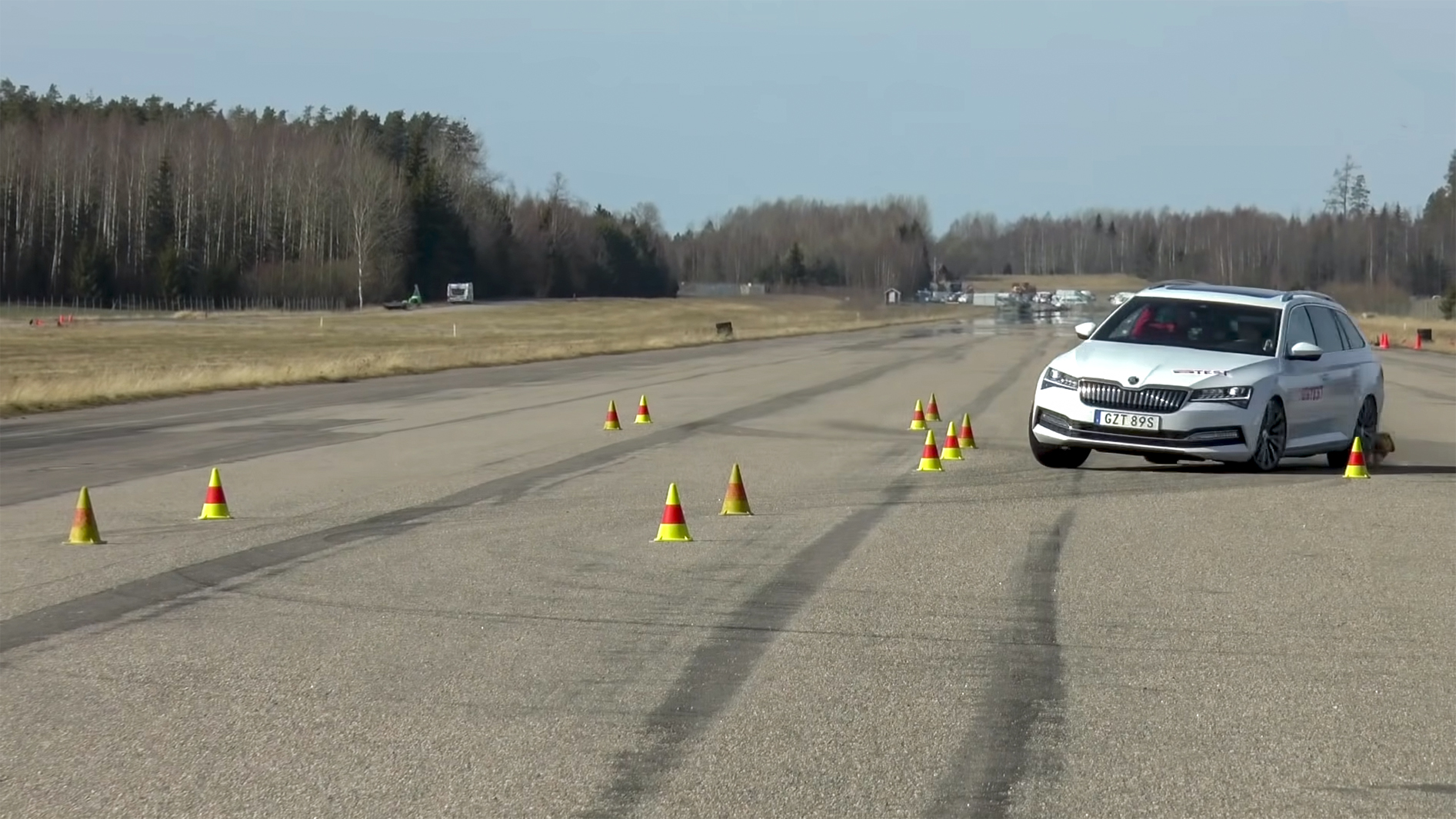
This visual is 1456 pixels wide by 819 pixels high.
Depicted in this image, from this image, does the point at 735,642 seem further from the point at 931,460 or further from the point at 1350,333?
the point at 1350,333

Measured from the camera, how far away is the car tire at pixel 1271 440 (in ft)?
48.4

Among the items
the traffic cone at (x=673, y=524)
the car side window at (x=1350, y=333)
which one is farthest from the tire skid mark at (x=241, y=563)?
the car side window at (x=1350, y=333)

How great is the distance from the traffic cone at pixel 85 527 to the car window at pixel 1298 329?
33.3ft

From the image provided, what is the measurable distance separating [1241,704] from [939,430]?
546 inches

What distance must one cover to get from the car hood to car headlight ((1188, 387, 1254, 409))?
2.1 inches

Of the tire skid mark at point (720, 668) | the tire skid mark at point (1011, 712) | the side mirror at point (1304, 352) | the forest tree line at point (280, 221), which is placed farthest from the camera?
the forest tree line at point (280, 221)

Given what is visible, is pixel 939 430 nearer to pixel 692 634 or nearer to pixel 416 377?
pixel 692 634

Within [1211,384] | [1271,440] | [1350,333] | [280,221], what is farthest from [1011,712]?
[280,221]

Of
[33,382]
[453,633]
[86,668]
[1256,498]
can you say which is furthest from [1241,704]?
[33,382]

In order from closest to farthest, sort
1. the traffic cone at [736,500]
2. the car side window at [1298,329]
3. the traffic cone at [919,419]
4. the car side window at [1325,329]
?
the traffic cone at [736,500], the car side window at [1298,329], the car side window at [1325,329], the traffic cone at [919,419]

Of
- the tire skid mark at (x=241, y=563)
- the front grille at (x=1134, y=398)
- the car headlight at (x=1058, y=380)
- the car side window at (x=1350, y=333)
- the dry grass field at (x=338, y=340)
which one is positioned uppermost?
the car side window at (x=1350, y=333)

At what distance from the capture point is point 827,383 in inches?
1261

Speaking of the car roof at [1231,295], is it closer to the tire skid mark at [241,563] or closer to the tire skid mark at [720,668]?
the tire skid mark at [720,668]

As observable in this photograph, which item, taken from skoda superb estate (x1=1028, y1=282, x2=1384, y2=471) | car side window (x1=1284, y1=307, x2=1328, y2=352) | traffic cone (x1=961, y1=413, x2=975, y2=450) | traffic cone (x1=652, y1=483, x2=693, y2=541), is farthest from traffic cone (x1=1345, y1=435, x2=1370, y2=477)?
traffic cone (x1=652, y1=483, x2=693, y2=541)
